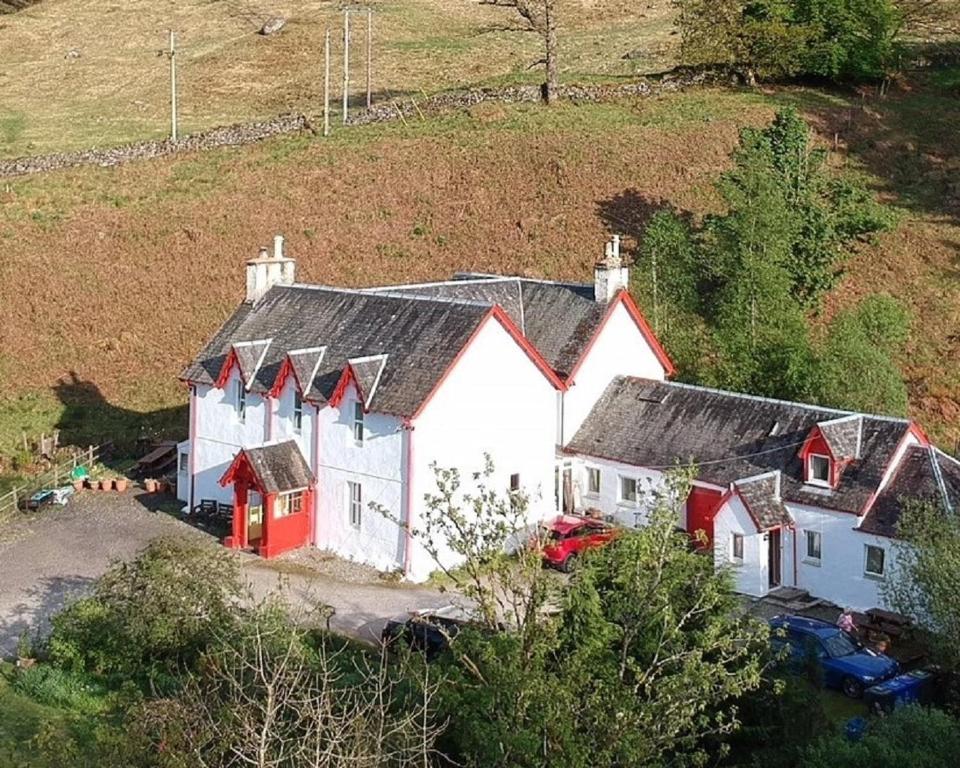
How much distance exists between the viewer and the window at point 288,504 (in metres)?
36.5

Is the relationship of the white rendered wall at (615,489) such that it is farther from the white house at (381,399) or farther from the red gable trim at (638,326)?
the red gable trim at (638,326)

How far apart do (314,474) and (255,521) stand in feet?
7.85

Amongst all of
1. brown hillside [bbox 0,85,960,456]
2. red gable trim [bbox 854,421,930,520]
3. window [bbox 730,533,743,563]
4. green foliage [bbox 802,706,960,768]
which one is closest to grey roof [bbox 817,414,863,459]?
red gable trim [bbox 854,421,930,520]

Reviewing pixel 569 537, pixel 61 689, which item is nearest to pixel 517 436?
pixel 569 537

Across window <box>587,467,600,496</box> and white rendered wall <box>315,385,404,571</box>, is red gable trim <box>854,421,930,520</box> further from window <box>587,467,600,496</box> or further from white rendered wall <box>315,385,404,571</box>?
white rendered wall <box>315,385,404,571</box>

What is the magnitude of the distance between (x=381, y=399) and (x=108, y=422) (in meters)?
19.4

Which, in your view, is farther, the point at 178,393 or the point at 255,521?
the point at 178,393

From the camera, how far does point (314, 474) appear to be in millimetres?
37156

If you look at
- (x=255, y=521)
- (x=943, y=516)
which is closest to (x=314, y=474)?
(x=255, y=521)

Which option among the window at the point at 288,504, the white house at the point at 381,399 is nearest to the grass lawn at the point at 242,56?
the white house at the point at 381,399

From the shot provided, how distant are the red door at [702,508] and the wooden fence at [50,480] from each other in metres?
20.2

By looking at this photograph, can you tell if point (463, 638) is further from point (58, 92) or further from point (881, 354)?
point (58, 92)

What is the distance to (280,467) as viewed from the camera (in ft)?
121

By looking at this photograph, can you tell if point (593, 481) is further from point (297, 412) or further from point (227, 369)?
point (227, 369)
